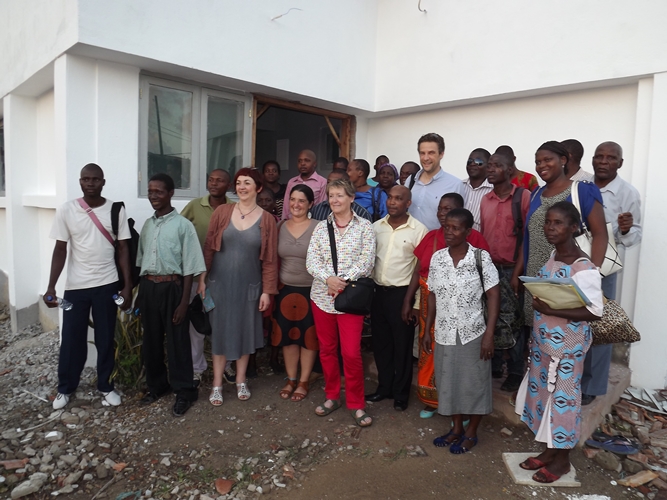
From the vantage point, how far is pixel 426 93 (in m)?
6.10

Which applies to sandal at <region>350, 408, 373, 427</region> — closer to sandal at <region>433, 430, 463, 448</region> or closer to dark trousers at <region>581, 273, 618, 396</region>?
sandal at <region>433, 430, 463, 448</region>

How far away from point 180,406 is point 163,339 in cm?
57

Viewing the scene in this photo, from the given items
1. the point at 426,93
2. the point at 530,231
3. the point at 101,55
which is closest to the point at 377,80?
the point at 426,93

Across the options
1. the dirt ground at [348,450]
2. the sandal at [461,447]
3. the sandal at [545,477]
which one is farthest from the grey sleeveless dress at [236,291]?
the sandal at [545,477]

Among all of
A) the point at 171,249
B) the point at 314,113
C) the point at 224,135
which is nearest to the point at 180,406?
the point at 171,249

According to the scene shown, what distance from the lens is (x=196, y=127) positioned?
526 cm

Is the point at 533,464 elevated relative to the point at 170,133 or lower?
lower

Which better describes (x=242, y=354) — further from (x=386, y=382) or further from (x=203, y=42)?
(x=203, y=42)

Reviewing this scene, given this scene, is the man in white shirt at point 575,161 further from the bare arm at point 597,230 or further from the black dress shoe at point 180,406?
the black dress shoe at point 180,406

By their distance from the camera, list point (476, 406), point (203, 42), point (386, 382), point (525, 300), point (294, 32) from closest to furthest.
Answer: point (476, 406), point (525, 300), point (386, 382), point (203, 42), point (294, 32)

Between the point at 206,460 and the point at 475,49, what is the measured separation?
17.2ft

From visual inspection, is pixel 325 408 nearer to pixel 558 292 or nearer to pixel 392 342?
pixel 392 342

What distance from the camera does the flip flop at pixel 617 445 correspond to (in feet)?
10.7

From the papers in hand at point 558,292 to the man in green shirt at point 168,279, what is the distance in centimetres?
244
